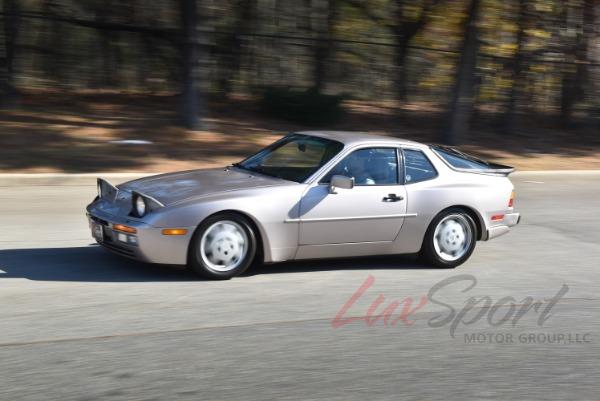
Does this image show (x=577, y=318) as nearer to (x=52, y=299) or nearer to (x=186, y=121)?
(x=52, y=299)

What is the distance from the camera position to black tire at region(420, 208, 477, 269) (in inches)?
321

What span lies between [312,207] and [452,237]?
67.7 inches

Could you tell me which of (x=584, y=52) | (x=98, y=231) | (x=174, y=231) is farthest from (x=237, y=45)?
(x=174, y=231)

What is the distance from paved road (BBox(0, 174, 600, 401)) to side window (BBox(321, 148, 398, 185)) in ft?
2.99

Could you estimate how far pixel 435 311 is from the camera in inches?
A: 264

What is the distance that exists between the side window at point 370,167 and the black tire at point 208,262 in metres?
1.00

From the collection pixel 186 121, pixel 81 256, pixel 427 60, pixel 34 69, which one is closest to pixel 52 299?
pixel 81 256

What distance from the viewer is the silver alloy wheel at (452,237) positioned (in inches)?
324

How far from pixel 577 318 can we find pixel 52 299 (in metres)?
4.27

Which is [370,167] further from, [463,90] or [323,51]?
[323,51]

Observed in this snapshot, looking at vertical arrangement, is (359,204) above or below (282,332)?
above

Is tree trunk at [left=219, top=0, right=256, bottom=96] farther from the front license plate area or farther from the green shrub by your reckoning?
the front license plate area

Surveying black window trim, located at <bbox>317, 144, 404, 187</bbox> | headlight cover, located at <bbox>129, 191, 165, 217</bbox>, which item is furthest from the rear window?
headlight cover, located at <bbox>129, 191, 165, 217</bbox>

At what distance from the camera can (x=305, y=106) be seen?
18266 millimetres
